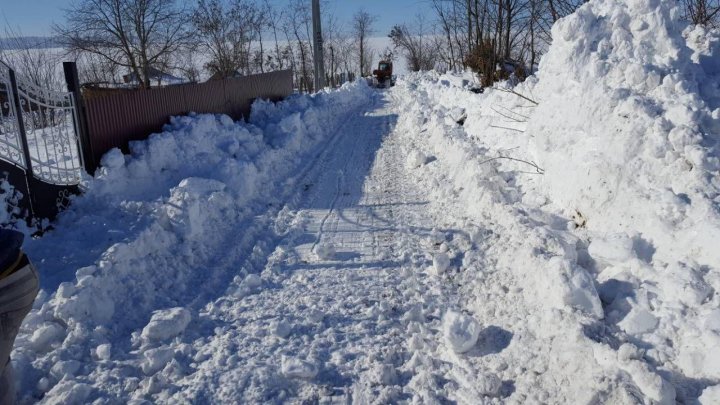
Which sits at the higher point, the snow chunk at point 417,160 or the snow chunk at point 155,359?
the snow chunk at point 417,160

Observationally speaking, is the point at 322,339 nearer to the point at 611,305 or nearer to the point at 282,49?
the point at 611,305

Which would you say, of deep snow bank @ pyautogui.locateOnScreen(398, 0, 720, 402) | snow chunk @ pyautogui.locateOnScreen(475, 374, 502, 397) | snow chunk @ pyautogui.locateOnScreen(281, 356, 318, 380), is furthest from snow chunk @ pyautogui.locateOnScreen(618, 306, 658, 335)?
snow chunk @ pyautogui.locateOnScreen(281, 356, 318, 380)

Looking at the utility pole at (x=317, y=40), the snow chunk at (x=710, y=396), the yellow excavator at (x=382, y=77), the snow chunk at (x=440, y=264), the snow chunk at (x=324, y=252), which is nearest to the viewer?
the snow chunk at (x=710, y=396)

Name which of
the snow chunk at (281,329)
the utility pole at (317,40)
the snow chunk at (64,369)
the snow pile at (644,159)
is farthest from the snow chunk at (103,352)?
the utility pole at (317,40)

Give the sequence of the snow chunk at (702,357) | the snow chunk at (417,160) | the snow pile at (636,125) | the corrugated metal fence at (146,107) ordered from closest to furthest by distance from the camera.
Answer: the snow chunk at (702,357) < the snow pile at (636,125) < the corrugated metal fence at (146,107) < the snow chunk at (417,160)

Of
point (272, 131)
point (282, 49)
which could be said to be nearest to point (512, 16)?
point (272, 131)

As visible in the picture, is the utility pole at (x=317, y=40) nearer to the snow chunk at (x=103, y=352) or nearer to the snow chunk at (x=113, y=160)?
the snow chunk at (x=113, y=160)

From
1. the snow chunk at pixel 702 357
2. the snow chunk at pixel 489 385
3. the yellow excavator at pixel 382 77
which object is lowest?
the snow chunk at pixel 489 385

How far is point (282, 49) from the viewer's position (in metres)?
41.0

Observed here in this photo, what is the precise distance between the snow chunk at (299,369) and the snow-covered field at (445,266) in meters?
0.02

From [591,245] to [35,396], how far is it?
5013 millimetres

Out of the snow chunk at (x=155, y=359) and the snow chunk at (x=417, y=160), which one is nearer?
the snow chunk at (x=155, y=359)

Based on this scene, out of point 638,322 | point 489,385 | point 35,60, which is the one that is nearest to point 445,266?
point 489,385

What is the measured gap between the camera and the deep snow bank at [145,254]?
400cm
